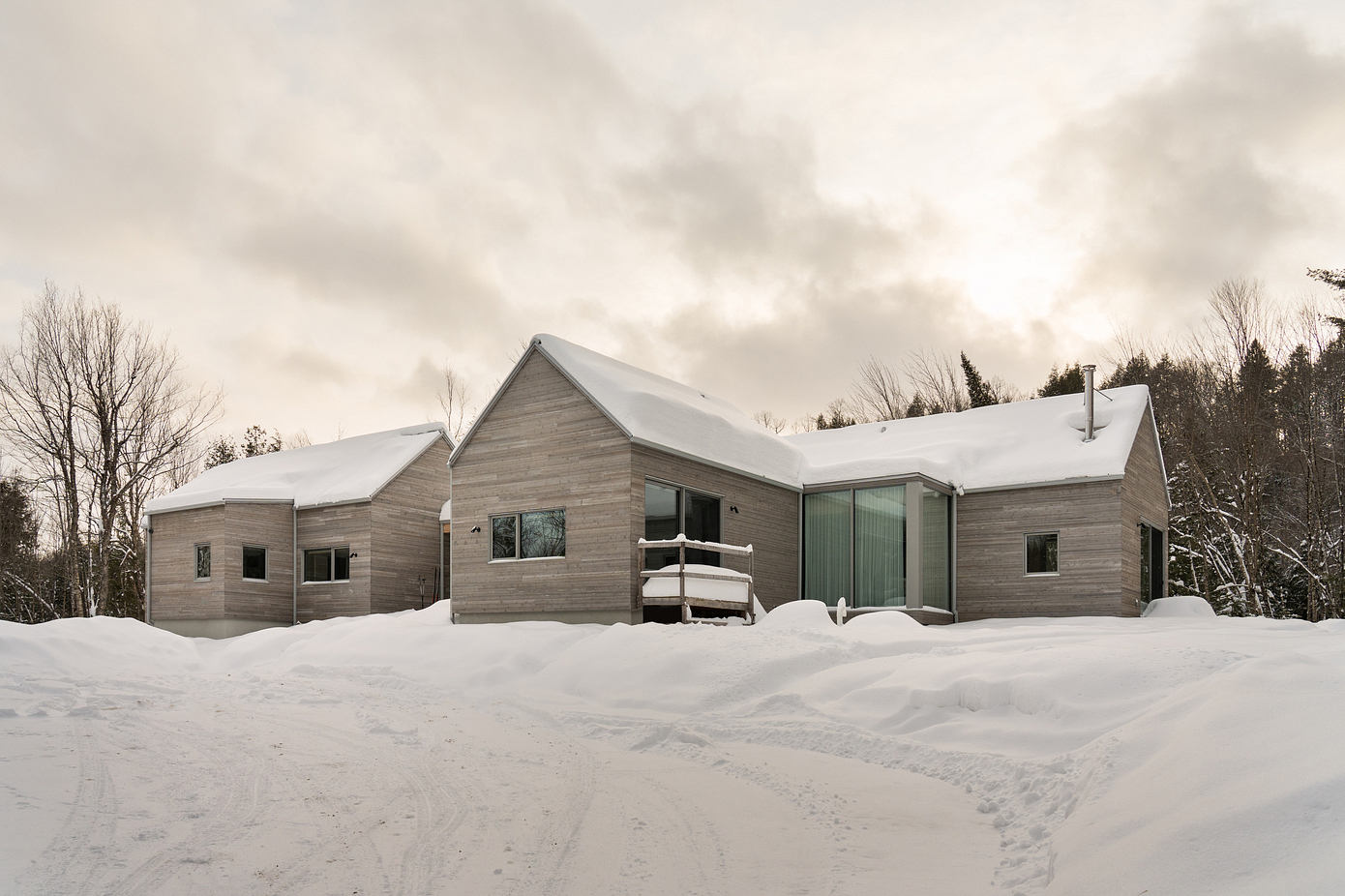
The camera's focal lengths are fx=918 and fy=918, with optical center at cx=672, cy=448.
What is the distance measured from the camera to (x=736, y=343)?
107ft

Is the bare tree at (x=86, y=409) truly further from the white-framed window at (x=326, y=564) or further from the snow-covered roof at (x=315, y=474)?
the white-framed window at (x=326, y=564)

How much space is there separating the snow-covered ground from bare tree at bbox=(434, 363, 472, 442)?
2655cm

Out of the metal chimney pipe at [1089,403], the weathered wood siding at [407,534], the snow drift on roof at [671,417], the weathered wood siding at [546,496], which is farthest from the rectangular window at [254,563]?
the metal chimney pipe at [1089,403]

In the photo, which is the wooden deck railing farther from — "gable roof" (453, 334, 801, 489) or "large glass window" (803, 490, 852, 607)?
"large glass window" (803, 490, 852, 607)

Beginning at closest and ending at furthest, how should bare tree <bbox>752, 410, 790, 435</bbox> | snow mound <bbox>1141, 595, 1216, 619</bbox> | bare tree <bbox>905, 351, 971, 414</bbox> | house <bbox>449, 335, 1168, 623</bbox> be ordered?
house <bbox>449, 335, 1168, 623</bbox> → snow mound <bbox>1141, 595, 1216, 619</bbox> → bare tree <bbox>905, 351, 971, 414</bbox> → bare tree <bbox>752, 410, 790, 435</bbox>

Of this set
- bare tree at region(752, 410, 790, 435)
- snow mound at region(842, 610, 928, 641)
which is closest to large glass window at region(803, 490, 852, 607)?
snow mound at region(842, 610, 928, 641)

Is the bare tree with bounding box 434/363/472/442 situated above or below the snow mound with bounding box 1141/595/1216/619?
above

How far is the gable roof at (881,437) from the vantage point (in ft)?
52.1

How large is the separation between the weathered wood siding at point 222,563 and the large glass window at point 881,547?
13.9m

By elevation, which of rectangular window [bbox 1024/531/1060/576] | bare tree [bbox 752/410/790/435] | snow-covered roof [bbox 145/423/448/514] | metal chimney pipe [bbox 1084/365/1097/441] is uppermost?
bare tree [bbox 752/410/790/435]

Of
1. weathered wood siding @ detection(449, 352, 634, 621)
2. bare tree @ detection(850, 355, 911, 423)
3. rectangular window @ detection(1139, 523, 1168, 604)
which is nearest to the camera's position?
weathered wood siding @ detection(449, 352, 634, 621)

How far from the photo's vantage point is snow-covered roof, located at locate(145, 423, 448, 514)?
22.0 meters

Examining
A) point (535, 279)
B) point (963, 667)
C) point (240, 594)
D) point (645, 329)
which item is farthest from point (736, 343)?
point (963, 667)

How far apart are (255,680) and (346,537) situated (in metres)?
9.74
